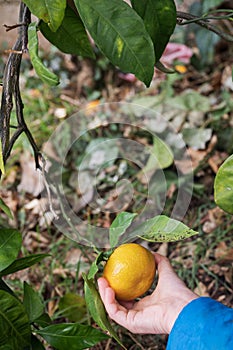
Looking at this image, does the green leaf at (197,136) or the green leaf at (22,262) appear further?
the green leaf at (197,136)

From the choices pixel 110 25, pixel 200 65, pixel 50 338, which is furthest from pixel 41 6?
pixel 200 65

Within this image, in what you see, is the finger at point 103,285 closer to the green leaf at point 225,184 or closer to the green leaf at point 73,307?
the green leaf at point 225,184

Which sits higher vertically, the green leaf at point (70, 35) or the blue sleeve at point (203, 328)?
the green leaf at point (70, 35)

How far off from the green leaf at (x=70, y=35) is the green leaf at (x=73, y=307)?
681 millimetres

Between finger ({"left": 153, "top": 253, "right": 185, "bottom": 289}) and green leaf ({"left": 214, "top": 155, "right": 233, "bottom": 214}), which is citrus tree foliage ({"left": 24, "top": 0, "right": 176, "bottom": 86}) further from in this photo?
finger ({"left": 153, "top": 253, "right": 185, "bottom": 289})

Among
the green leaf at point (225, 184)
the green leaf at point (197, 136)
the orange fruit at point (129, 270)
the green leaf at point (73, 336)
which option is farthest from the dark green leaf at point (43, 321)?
the green leaf at point (197, 136)

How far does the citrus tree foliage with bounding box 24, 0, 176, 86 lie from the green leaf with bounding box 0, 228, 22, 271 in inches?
12.3

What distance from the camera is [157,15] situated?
903mm

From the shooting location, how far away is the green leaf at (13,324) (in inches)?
33.7

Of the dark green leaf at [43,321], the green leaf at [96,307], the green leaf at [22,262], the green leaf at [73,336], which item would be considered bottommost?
the dark green leaf at [43,321]

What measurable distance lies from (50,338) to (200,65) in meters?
1.46

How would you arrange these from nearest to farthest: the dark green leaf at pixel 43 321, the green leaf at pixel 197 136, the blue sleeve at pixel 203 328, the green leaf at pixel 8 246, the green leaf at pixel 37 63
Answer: the green leaf at pixel 37 63 < the blue sleeve at pixel 203 328 < the green leaf at pixel 8 246 < the dark green leaf at pixel 43 321 < the green leaf at pixel 197 136

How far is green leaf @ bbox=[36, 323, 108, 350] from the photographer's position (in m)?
0.94

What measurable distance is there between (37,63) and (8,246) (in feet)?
1.11
